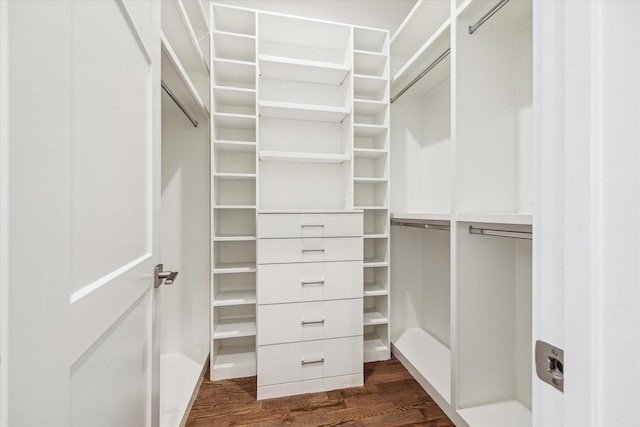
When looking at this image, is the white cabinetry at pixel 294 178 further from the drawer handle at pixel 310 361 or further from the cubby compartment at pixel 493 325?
the cubby compartment at pixel 493 325

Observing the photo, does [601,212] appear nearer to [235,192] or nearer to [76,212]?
[76,212]

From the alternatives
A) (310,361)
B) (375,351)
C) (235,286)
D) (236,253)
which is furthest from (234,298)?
(375,351)

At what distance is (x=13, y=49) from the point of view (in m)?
0.30

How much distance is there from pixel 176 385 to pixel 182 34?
1987mm

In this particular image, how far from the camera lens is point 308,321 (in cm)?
157

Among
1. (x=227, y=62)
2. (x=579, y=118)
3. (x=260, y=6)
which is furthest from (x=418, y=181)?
(x=579, y=118)

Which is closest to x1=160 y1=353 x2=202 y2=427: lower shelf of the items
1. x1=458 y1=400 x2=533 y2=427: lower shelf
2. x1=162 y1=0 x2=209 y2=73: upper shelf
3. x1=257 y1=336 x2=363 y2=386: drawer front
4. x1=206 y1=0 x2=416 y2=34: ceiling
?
x1=257 y1=336 x2=363 y2=386: drawer front

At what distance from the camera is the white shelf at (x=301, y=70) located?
1.75 m

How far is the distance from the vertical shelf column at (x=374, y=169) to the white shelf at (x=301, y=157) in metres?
0.16

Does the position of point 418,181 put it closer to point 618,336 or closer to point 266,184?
→ point 266,184

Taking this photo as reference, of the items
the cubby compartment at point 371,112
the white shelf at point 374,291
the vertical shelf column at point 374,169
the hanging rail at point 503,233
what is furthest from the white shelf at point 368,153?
the white shelf at point 374,291

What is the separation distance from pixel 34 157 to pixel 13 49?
119 mm

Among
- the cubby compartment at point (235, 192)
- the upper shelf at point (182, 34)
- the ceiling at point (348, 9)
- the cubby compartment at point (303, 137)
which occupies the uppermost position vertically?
the ceiling at point (348, 9)

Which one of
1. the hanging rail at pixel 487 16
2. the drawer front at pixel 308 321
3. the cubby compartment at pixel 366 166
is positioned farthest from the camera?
the cubby compartment at pixel 366 166
